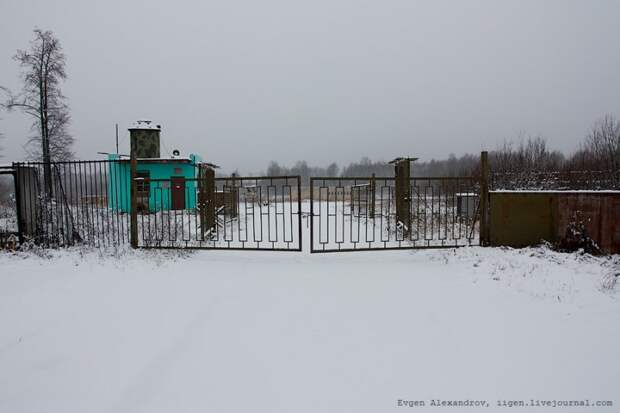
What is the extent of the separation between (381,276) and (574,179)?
1610 centimetres

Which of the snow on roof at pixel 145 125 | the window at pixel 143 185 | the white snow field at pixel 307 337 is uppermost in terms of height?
the snow on roof at pixel 145 125

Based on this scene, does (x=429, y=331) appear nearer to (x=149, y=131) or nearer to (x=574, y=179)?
(x=574, y=179)

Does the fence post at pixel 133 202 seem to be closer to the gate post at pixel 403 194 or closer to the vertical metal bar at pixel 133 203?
the vertical metal bar at pixel 133 203

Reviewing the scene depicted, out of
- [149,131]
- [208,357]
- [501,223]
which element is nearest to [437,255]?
[501,223]

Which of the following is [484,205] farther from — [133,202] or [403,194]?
[133,202]

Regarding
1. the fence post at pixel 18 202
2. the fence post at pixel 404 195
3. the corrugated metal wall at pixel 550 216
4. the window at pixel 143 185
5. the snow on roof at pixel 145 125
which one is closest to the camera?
the corrugated metal wall at pixel 550 216

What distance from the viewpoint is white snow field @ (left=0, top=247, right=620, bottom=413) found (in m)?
2.60

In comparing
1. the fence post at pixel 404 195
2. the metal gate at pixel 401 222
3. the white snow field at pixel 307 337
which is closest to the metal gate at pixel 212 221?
the metal gate at pixel 401 222

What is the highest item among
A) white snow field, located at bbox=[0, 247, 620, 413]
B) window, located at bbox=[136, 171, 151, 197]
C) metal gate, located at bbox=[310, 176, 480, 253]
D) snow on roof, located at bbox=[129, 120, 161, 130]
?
snow on roof, located at bbox=[129, 120, 161, 130]

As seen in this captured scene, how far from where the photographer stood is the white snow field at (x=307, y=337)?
102 inches

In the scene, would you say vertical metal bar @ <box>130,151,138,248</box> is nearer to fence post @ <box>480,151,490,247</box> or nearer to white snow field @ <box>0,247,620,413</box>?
white snow field @ <box>0,247,620,413</box>

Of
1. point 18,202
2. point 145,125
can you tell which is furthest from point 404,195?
point 145,125

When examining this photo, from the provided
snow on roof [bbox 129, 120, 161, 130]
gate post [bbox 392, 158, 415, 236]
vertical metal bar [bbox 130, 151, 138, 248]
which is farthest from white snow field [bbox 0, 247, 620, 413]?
snow on roof [bbox 129, 120, 161, 130]

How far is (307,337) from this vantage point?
3.55 metres
